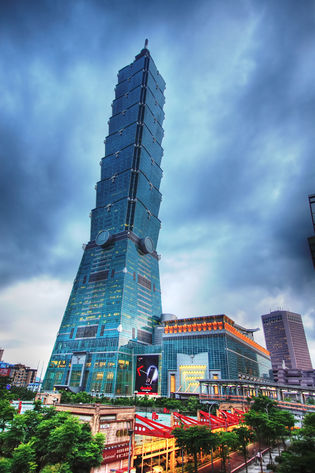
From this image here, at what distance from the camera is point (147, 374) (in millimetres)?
152750

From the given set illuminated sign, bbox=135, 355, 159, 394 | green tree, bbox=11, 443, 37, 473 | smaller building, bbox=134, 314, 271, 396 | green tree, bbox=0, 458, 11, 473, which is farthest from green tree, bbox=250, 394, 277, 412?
illuminated sign, bbox=135, 355, 159, 394

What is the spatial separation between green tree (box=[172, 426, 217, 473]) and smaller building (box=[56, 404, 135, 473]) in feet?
25.0

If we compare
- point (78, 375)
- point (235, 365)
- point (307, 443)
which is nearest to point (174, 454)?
point (307, 443)

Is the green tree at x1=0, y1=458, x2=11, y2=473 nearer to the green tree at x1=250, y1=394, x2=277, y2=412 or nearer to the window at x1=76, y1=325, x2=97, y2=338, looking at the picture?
the green tree at x1=250, y1=394, x2=277, y2=412

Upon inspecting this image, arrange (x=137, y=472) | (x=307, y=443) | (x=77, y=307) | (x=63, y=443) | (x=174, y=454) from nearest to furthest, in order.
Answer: (x=307, y=443), (x=63, y=443), (x=137, y=472), (x=174, y=454), (x=77, y=307)

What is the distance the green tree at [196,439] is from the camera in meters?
38.6

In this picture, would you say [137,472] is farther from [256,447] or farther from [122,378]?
[122,378]

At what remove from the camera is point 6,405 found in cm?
4469

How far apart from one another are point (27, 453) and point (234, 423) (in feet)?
151

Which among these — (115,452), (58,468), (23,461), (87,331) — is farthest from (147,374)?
(58,468)

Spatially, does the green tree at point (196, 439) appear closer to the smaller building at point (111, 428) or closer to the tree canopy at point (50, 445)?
the smaller building at point (111, 428)

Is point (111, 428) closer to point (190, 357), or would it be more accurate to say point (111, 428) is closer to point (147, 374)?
point (190, 357)

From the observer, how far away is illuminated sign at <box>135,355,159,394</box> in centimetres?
14775

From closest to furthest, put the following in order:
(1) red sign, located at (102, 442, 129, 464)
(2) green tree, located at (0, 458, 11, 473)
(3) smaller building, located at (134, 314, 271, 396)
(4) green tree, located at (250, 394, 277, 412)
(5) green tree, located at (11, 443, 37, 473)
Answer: (2) green tree, located at (0, 458, 11, 473) < (5) green tree, located at (11, 443, 37, 473) < (1) red sign, located at (102, 442, 129, 464) < (4) green tree, located at (250, 394, 277, 412) < (3) smaller building, located at (134, 314, 271, 396)
